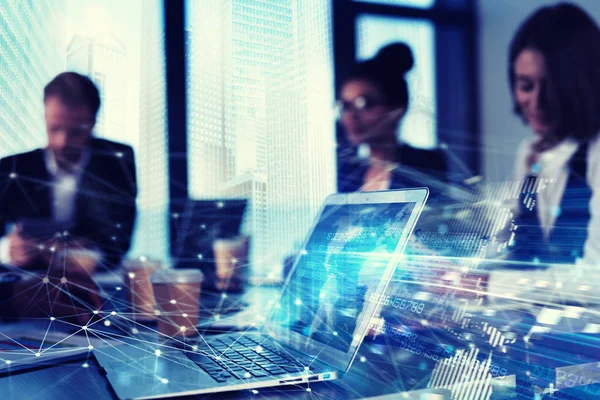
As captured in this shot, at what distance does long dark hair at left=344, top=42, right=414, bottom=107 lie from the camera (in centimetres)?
187

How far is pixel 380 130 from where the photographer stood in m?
1.83

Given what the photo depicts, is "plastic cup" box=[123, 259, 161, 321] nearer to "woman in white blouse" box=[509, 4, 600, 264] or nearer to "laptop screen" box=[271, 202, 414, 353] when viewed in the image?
"laptop screen" box=[271, 202, 414, 353]

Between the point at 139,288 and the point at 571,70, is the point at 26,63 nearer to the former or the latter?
the point at 139,288

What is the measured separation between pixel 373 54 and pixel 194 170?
797 millimetres

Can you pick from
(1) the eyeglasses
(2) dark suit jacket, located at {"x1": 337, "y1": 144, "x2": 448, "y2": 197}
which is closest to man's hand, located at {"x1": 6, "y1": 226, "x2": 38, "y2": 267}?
(2) dark suit jacket, located at {"x1": 337, "y1": 144, "x2": 448, "y2": 197}

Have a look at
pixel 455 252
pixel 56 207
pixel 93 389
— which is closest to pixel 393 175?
pixel 455 252

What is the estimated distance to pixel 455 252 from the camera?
38.8 inches

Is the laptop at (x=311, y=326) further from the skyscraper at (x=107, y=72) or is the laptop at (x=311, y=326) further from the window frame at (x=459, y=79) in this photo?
the window frame at (x=459, y=79)

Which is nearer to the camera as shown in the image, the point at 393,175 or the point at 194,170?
the point at 194,170

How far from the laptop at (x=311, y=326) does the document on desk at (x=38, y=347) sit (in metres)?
0.05

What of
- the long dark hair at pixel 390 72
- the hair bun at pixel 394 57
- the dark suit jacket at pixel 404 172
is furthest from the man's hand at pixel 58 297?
the hair bun at pixel 394 57

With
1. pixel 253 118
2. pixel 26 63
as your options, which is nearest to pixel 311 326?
pixel 253 118

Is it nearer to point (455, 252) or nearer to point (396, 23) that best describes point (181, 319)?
point (455, 252)

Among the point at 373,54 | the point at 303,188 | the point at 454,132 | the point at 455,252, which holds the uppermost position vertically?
the point at 373,54
